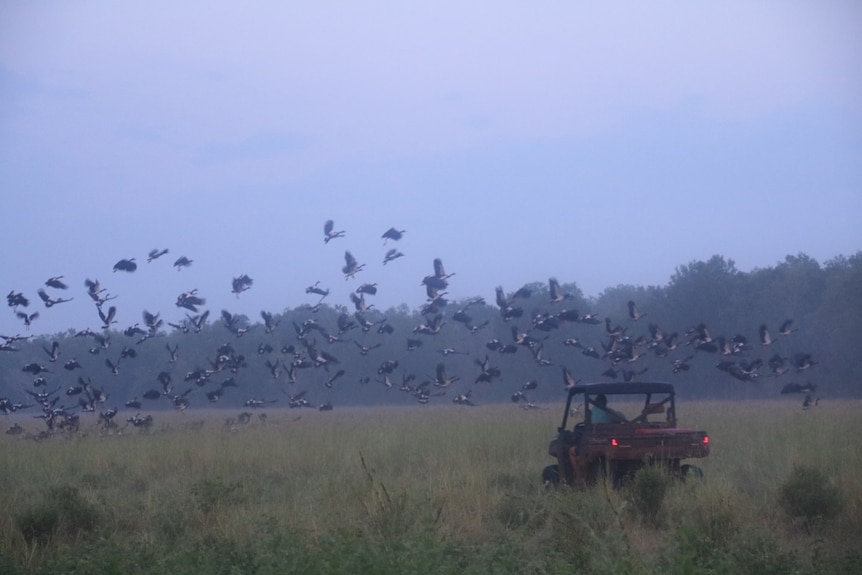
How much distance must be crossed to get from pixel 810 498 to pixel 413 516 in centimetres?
478

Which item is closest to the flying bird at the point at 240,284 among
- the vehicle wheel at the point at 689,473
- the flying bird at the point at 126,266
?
the flying bird at the point at 126,266

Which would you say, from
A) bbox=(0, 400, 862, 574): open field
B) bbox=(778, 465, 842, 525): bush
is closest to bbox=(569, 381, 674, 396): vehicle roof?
bbox=(0, 400, 862, 574): open field

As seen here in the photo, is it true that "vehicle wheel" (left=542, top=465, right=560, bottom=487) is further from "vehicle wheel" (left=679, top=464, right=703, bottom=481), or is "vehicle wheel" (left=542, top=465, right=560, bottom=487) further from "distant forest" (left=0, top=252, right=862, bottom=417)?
"distant forest" (left=0, top=252, right=862, bottom=417)

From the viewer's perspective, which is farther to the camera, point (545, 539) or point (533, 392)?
point (533, 392)

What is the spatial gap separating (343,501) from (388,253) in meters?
14.8

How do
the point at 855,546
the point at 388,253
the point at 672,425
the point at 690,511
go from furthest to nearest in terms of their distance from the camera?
the point at 388,253 → the point at 672,425 → the point at 690,511 → the point at 855,546

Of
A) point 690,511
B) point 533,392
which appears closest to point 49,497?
point 690,511

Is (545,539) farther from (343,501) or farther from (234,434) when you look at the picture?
(234,434)

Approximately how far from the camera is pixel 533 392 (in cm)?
5072

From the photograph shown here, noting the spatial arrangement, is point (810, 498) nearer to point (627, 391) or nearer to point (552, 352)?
point (627, 391)

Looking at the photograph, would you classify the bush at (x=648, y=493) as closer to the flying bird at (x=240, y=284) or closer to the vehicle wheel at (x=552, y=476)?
the vehicle wheel at (x=552, y=476)

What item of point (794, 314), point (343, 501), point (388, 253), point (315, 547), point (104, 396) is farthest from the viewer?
point (794, 314)

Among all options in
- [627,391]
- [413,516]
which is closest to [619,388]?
[627,391]

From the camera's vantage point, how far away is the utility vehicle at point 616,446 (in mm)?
12031
